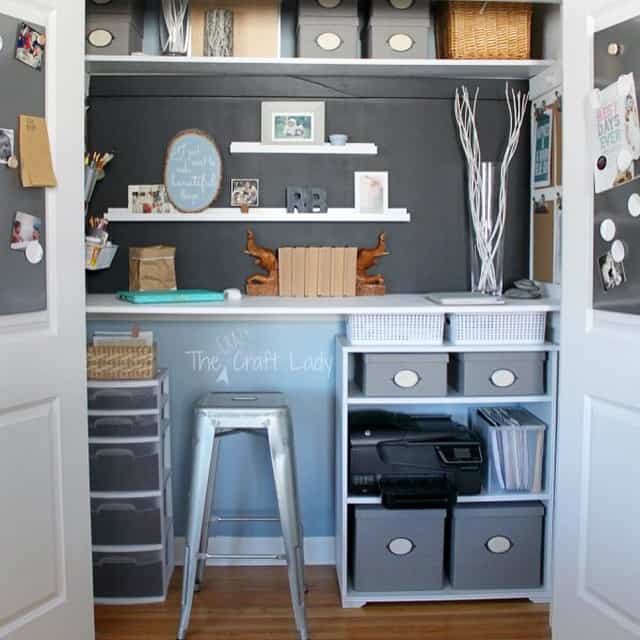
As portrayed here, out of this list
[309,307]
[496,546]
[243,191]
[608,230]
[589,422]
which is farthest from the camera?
[243,191]

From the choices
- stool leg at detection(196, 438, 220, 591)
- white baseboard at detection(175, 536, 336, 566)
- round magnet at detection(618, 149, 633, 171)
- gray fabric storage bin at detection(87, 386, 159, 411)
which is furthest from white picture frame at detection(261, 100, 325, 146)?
white baseboard at detection(175, 536, 336, 566)

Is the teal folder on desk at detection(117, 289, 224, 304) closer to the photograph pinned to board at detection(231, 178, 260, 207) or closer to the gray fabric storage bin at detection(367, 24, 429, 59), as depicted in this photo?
the photograph pinned to board at detection(231, 178, 260, 207)

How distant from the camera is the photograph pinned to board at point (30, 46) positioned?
76.3 inches

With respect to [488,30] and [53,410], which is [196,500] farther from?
[488,30]

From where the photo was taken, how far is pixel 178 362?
2.90 metres

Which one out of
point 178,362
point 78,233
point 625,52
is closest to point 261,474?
point 178,362

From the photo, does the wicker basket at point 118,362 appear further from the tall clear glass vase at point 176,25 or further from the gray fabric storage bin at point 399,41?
the gray fabric storage bin at point 399,41

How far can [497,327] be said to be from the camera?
2602 mm

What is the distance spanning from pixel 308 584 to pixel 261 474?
434 millimetres

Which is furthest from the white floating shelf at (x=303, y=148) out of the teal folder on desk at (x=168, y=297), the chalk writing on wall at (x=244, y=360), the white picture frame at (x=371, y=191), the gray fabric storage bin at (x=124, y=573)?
the gray fabric storage bin at (x=124, y=573)

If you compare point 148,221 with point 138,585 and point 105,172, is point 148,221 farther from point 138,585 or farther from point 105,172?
point 138,585

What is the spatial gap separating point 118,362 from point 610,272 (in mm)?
1560

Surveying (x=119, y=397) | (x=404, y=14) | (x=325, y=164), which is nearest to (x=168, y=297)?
(x=119, y=397)

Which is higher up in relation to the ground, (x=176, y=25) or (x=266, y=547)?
(x=176, y=25)
